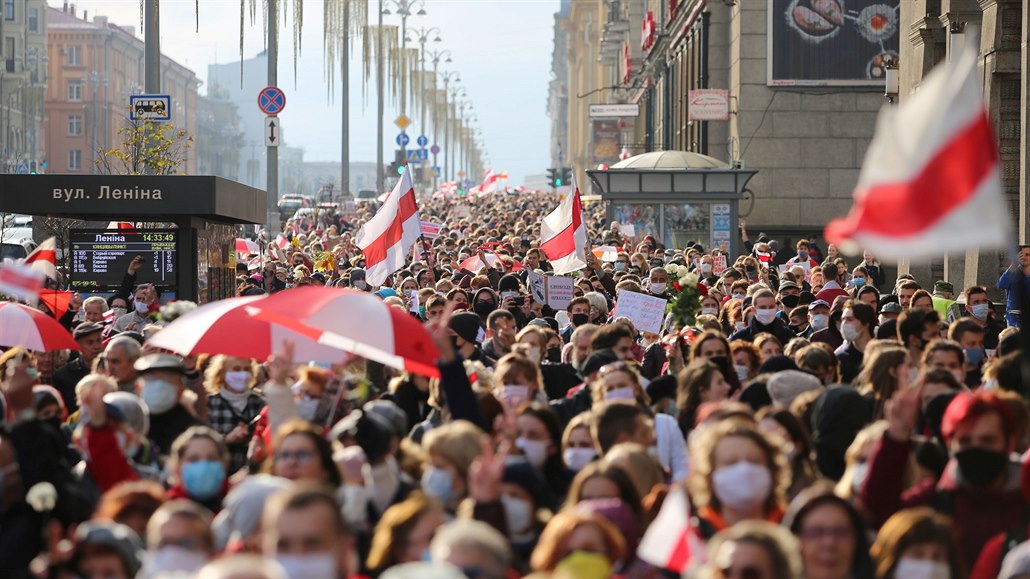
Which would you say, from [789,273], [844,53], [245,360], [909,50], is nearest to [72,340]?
[245,360]

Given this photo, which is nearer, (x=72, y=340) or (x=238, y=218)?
(x=72, y=340)

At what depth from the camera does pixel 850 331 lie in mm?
12531

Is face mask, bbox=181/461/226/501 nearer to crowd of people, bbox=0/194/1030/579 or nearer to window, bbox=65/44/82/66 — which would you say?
crowd of people, bbox=0/194/1030/579

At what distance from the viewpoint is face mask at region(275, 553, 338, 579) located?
18.3ft

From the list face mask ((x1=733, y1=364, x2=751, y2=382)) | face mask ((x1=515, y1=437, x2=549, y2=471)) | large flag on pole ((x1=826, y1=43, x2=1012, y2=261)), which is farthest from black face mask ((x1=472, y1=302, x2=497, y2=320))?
large flag on pole ((x1=826, y1=43, x2=1012, y2=261))

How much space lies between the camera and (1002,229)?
646cm

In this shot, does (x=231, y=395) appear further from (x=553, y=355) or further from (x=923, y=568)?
(x=923, y=568)

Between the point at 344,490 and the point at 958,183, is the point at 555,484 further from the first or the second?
the point at 958,183

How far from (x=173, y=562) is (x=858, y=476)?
276 cm

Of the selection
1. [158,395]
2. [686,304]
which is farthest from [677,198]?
[158,395]

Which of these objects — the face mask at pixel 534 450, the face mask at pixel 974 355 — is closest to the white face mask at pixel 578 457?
the face mask at pixel 534 450

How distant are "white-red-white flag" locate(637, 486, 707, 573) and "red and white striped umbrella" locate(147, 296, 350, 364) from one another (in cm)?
381

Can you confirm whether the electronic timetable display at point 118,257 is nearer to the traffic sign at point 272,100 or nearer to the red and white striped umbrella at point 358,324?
the red and white striped umbrella at point 358,324

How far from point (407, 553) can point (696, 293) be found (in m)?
9.44
